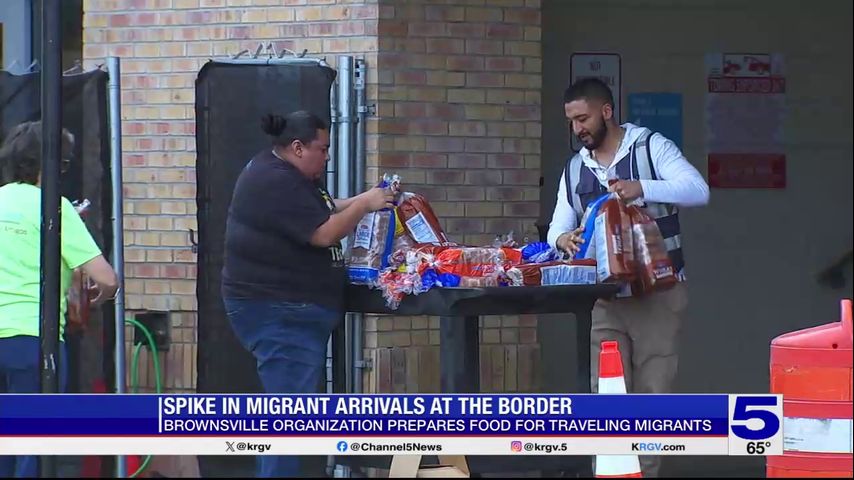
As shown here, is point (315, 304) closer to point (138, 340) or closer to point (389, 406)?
point (389, 406)

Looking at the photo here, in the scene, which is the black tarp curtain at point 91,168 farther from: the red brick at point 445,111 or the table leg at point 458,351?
the table leg at point 458,351

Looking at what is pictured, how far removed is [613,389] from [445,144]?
184 centimetres

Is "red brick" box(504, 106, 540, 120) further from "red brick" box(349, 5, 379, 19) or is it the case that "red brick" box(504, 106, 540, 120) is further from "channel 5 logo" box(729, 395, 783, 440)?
"channel 5 logo" box(729, 395, 783, 440)

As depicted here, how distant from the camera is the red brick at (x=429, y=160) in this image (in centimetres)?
717

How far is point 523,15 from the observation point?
24.2 feet

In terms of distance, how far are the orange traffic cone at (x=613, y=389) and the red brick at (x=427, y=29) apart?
1.98 m

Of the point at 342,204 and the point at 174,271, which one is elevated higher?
the point at 342,204

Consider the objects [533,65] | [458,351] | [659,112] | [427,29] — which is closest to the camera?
[458,351]

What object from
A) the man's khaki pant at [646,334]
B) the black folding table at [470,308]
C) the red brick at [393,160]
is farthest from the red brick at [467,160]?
the black folding table at [470,308]

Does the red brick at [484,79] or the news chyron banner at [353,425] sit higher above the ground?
the red brick at [484,79]

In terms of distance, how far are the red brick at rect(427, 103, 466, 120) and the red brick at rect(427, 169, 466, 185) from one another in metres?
0.24

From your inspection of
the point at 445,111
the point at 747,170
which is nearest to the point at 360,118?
the point at 445,111

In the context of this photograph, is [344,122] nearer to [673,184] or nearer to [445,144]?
[445,144]

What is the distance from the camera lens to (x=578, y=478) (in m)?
7.43
